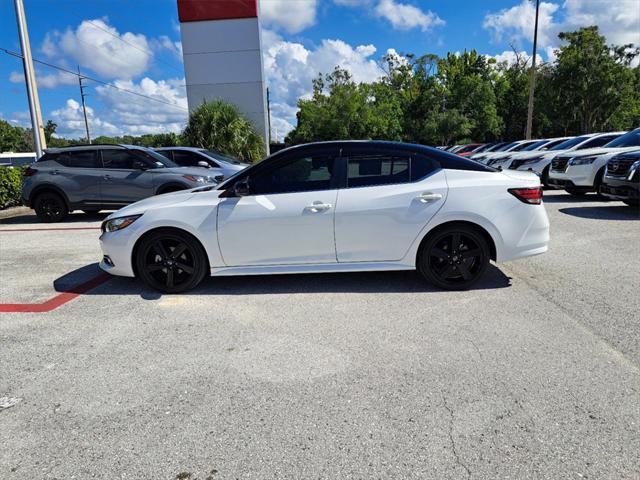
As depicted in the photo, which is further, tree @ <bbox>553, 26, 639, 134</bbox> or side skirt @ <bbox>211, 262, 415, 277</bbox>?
tree @ <bbox>553, 26, 639, 134</bbox>

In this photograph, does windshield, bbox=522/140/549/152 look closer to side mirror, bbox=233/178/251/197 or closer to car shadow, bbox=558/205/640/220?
car shadow, bbox=558/205/640/220

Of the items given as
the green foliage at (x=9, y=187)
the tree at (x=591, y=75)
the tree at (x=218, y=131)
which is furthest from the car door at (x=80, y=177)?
the tree at (x=591, y=75)

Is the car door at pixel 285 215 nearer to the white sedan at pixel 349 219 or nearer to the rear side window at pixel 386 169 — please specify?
the white sedan at pixel 349 219

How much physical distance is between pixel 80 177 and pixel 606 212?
430 inches

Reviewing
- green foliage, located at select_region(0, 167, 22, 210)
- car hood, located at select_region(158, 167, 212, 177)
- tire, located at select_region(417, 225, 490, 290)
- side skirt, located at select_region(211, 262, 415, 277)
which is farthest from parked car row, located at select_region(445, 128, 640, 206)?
green foliage, located at select_region(0, 167, 22, 210)

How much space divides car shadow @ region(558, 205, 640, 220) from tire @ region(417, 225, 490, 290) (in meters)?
5.17

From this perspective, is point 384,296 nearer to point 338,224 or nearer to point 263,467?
point 338,224

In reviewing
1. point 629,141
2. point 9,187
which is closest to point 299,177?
point 629,141

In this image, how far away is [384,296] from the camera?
14.6 ft

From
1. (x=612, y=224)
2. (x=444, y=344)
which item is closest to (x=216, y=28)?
(x=612, y=224)

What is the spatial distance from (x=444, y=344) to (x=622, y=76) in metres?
32.0

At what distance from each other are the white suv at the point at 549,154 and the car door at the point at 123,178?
10.5 meters

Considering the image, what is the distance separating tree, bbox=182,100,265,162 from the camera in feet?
66.9

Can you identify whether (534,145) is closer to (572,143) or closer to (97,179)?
(572,143)
